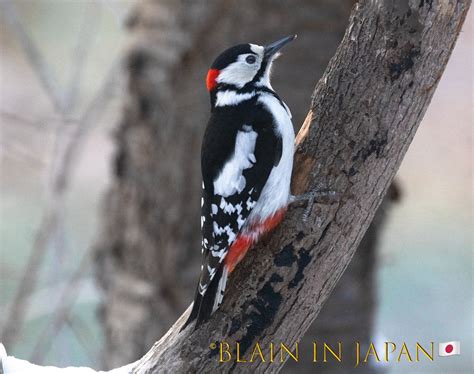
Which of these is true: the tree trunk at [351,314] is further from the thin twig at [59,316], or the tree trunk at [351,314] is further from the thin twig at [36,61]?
the thin twig at [36,61]

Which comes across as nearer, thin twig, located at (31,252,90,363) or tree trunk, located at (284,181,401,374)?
tree trunk, located at (284,181,401,374)

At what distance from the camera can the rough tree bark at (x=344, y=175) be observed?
8.57 ft

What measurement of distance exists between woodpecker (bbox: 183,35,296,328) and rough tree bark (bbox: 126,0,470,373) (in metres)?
0.06

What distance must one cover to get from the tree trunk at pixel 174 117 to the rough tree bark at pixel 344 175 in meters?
1.87

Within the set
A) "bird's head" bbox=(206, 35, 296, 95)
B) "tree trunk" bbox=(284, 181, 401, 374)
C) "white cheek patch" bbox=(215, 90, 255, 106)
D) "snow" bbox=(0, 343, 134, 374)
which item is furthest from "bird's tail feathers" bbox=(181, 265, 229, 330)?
"tree trunk" bbox=(284, 181, 401, 374)

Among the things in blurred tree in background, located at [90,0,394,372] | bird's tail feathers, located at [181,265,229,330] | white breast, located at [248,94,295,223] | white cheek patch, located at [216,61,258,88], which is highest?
blurred tree in background, located at [90,0,394,372]

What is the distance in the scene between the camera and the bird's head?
10.3ft

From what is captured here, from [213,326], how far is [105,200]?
2.45 meters

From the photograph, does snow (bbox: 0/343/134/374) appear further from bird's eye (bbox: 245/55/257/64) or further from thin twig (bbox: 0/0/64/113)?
thin twig (bbox: 0/0/64/113)

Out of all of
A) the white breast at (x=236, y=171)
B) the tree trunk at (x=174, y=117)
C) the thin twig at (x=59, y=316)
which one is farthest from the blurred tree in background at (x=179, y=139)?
the white breast at (x=236, y=171)

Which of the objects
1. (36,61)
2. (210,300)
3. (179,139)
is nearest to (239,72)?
(210,300)

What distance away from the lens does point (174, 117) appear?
4652mm

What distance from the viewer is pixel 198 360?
263 cm

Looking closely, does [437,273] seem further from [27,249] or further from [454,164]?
[27,249]
